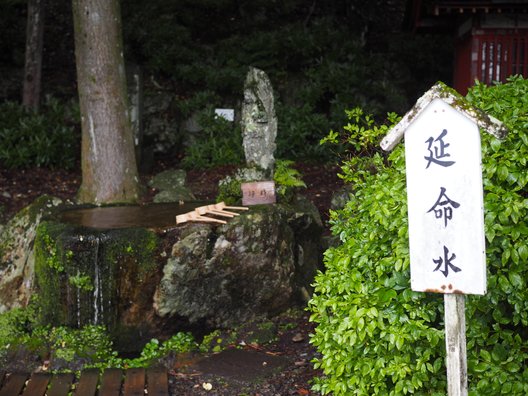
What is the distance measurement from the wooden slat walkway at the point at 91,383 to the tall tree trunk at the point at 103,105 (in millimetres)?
3530

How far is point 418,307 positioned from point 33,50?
10.1m

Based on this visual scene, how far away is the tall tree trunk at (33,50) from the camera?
39.5 ft

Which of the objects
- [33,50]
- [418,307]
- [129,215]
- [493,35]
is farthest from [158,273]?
[33,50]

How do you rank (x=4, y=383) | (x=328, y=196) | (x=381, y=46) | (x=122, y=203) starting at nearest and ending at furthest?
(x=4, y=383) → (x=122, y=203) → (x=328, y=196) → (x=381, y=46)

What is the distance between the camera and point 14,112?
1195 cm

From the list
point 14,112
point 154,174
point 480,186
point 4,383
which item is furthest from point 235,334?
point 14,112

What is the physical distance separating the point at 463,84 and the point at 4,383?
7968 mm

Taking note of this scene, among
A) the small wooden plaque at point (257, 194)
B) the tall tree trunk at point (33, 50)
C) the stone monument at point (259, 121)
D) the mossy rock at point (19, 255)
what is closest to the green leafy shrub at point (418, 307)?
the small wooden plaque at point (257, 194)

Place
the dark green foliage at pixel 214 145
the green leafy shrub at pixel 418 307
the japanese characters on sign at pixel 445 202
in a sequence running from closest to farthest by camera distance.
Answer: the japanese characters on sign at pixel 445 202 < the green leafy shrub at pixel 418 307 < the dark green foliage at pixel 214 145

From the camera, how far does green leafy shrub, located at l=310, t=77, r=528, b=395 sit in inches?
147

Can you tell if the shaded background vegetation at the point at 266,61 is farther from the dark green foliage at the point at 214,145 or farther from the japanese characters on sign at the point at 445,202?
the japanese characters on sign at the point at 445,202

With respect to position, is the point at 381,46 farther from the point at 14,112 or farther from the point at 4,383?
the point at 4,383

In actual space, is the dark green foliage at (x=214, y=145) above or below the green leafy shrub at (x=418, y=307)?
above

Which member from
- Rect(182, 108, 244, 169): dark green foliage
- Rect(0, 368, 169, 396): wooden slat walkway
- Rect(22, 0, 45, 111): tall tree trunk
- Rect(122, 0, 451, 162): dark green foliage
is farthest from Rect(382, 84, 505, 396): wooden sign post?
Rect(22, 0, 45, 111): tall tree trunk
